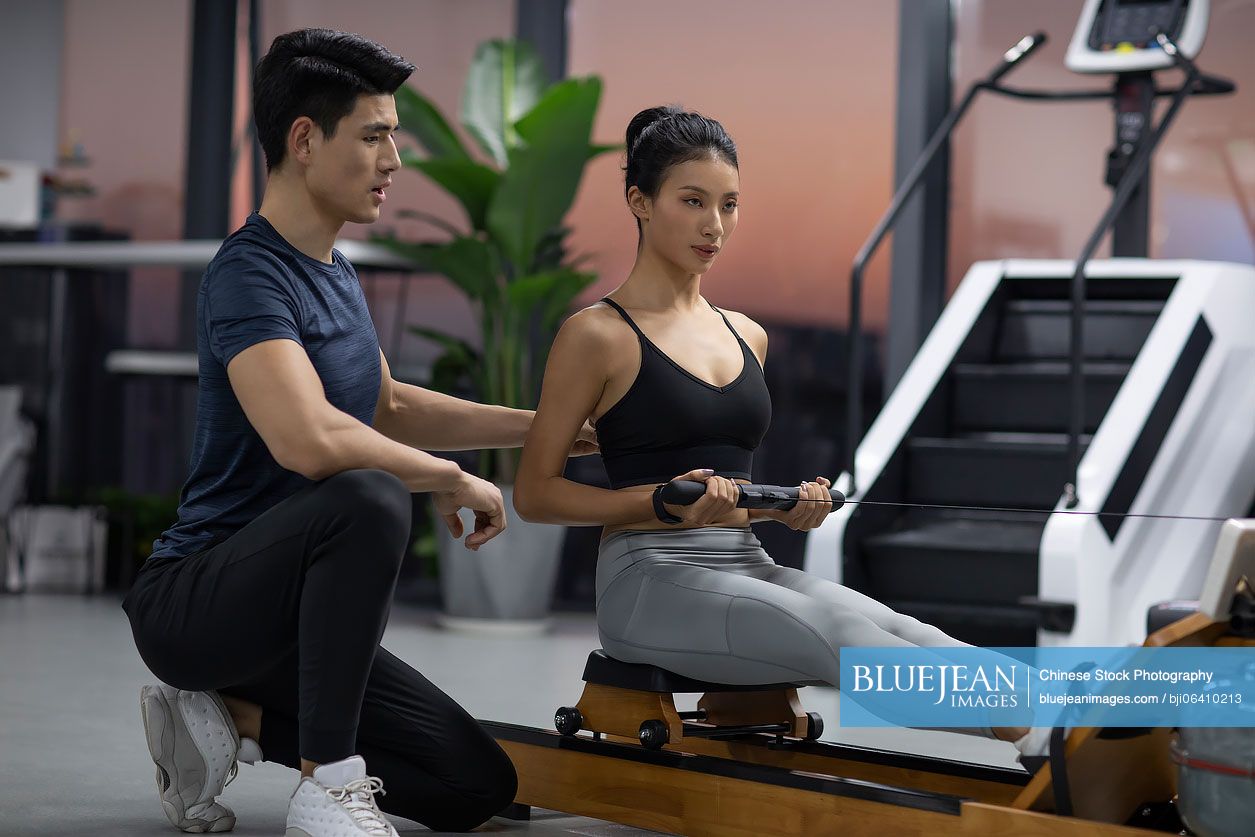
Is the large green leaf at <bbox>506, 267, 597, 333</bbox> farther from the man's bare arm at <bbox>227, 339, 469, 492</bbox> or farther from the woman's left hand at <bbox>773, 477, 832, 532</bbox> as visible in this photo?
the man's bare arm at <bbox>227, 339, 469, 492</bbox>

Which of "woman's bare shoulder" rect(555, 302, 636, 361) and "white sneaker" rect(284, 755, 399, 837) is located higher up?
"woman's bare shoulder" rect(555, 302, 636, 361)

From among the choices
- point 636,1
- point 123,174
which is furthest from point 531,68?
point 123,174

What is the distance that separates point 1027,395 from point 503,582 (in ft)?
6.21

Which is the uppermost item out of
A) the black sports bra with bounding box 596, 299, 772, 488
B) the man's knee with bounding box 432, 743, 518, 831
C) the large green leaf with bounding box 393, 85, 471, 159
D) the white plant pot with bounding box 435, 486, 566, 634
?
the large green leaf with bounding box 393, 85, 471, 159

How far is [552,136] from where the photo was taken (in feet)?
18.4

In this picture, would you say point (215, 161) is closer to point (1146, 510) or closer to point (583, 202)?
point (583, 202)

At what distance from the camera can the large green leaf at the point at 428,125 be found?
574 centimetres

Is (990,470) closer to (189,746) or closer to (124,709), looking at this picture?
(124,709)

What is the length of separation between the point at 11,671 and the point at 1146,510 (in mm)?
3084

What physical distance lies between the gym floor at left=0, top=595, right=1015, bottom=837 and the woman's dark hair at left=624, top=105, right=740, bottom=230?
2.65 feet

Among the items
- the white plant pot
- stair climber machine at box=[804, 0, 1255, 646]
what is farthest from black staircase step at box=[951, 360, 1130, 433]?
the white plant pot

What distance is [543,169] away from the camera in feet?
18.6

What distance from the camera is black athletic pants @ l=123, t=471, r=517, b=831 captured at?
203 centimetres

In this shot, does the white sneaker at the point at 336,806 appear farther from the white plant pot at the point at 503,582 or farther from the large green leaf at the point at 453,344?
the large green leaf at the point at 453,344
